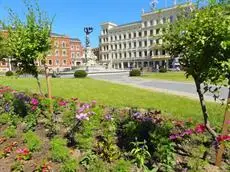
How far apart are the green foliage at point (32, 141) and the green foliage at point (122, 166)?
2170mm

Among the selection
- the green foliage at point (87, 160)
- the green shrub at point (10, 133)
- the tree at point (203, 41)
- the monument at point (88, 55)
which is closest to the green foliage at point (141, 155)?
the green foliage at point (87, 160)

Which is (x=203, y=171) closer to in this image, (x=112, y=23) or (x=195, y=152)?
(x=195, y=152)

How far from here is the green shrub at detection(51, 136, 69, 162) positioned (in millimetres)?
5781

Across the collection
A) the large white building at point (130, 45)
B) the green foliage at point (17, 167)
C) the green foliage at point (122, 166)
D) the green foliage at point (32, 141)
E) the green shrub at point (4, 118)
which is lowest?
the green foliage at point (17, 167)

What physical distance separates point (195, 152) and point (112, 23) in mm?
Answer: 104442

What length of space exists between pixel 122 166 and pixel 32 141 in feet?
8.76

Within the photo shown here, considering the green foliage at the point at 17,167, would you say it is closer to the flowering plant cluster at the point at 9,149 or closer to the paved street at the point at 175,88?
the flowering plant cluster at the point at 9,149

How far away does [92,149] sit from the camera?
6152 millimetres

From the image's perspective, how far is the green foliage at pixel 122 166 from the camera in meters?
5.08

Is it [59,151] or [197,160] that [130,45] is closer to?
[59,151]

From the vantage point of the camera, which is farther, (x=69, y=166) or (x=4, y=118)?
(x=4, y=118)

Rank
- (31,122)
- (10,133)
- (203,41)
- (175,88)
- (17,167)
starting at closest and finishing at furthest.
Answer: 1. (203,41)
2. (17,167)
3. (10,133)
4. (31,122)
5. (175,88)

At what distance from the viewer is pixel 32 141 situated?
6.69m

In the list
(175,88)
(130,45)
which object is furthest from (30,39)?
(130,45)
